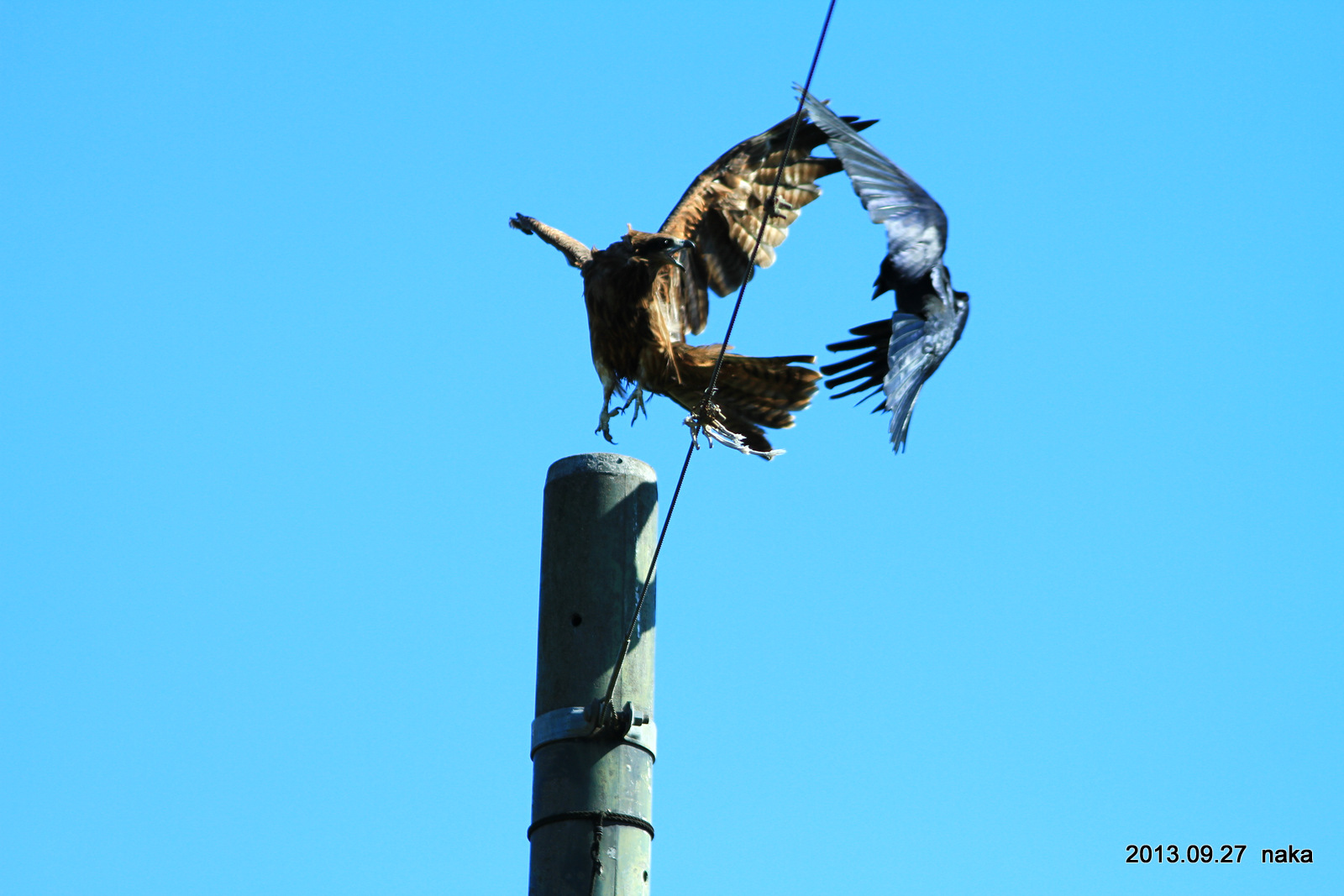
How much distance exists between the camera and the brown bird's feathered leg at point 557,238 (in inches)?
305

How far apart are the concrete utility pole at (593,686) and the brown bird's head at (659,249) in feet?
8.61

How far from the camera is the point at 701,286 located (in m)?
7.92

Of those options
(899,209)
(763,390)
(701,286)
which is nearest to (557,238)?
(701,286)

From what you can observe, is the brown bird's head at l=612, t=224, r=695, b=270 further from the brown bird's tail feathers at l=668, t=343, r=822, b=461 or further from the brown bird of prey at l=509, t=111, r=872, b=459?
the brown bird's tail feathers at l=668, t=343, r=822, b=461

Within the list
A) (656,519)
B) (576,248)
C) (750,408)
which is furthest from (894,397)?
(576,248)

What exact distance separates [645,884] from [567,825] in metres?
0.28

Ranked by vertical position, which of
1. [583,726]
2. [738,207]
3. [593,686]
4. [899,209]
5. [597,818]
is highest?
[738,207]

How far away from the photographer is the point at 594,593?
14.3ft

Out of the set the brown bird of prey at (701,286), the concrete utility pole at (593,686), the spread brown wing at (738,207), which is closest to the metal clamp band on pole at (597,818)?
the concrete utility pole at (593,686)

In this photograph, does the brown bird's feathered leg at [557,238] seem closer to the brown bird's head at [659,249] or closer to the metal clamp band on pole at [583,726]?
the brown bird's head at [659,249]

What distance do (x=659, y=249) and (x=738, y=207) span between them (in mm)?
1060

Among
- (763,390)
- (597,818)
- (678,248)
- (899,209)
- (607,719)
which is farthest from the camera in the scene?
(678,248)

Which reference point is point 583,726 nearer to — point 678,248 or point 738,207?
point 678,248

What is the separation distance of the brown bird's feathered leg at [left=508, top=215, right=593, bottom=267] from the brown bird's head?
1.72 feet
